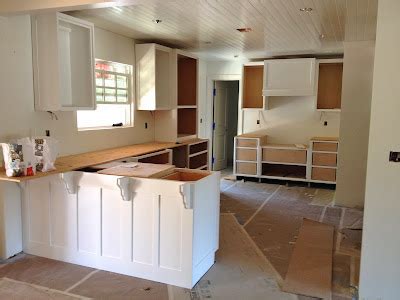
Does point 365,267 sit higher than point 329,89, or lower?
lower

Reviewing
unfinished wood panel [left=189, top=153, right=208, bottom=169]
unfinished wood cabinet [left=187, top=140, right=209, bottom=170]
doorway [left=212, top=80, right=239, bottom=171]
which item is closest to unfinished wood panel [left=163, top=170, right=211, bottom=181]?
unfinished wood cabinet [left=187, top=140, right=209, bottom=170]

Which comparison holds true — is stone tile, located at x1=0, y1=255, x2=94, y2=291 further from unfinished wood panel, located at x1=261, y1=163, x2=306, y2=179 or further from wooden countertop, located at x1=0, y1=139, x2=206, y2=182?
unfinished wood panel, located at x1=261, y1=163, x2=306, y2=179

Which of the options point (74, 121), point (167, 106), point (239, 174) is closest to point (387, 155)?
point (74, 121)

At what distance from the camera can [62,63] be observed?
12.2 feet

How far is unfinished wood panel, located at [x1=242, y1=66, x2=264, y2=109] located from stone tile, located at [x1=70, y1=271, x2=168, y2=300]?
502 centimetres

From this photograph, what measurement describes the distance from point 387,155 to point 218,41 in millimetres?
3555

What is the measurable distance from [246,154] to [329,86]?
201cm

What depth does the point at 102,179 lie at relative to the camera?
10.3ft

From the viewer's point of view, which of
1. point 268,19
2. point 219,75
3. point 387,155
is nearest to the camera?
point 387,155

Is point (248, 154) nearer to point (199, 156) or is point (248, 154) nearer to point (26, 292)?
point (199, 156)

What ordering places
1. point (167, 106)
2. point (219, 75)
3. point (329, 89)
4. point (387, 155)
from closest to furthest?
point (387, 155), point (167, 106), point (329, 89), point (219, 75)

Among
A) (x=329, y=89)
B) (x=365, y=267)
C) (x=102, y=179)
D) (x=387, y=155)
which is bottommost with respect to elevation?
(x=365, y=267)

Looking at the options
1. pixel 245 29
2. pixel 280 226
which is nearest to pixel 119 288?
pixel 280 226

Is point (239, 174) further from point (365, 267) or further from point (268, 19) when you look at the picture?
point (365, 267)
